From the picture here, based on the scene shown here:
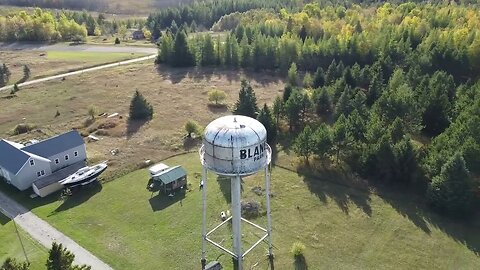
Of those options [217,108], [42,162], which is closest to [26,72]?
[217,108]

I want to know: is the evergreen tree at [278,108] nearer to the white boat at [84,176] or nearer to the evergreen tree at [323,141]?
the evergreen tree at [323,141]

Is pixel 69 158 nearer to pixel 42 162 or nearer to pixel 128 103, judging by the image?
pixel 42 162

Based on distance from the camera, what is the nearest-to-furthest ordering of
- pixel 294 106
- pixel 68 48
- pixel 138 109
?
pixel 294 106
pixel 138 109
pixel 68 48

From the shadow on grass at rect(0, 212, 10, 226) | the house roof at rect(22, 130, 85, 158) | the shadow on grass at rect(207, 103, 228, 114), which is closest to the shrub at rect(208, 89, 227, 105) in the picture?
the shadow on grass at rect(207, 103, 228, 114)

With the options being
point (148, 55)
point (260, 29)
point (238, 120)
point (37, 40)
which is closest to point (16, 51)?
point (37, 40)

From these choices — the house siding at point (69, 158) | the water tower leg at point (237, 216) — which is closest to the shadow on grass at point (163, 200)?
the water tower leg at point (237, 216)

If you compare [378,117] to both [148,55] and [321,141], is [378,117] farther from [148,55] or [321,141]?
[148,55]

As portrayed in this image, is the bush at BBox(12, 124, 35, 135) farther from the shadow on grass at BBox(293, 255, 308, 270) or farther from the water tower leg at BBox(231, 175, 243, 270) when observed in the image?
the shadow on grass at BBox(293, 255, 308, 270)
